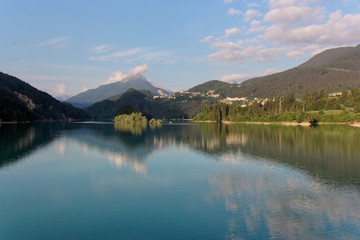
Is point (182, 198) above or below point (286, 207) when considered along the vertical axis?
above

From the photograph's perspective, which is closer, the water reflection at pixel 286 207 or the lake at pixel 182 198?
the water reflection at pixel 286 207

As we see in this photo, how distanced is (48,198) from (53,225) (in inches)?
311

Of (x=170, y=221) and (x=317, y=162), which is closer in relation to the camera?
(x=170, y=221)

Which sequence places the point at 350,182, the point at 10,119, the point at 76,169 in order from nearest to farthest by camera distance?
the point at 350,182, the point at 76,169, the point at 10,119

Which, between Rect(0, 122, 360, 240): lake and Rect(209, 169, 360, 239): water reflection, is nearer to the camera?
Rect(209, 169, 360, 239): water reflection

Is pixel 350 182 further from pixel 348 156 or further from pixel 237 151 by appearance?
pixel 237 151

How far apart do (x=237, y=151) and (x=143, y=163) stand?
22198 millimetres

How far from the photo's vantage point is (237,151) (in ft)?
194

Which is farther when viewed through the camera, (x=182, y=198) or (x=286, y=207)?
(x=182, y=198)

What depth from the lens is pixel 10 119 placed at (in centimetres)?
19112

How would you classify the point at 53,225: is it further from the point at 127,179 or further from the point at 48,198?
the point at 127,179

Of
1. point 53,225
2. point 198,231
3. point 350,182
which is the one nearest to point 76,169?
point 53,225

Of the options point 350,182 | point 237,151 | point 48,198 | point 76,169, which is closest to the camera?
point 48,198

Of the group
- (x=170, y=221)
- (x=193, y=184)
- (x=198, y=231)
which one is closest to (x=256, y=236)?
(x=198, y=231)
